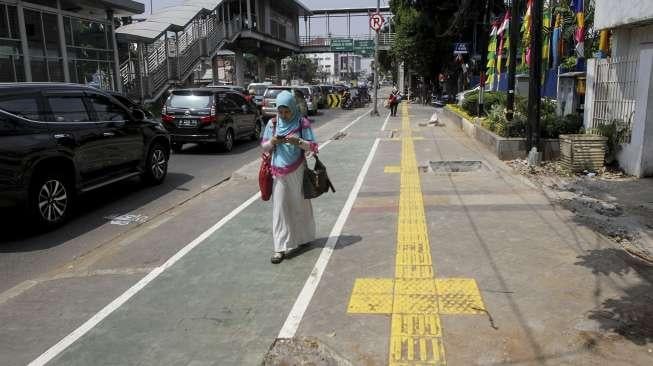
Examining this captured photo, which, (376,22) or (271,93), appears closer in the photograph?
(271,93)

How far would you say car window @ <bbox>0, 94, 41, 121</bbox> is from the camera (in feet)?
22.6

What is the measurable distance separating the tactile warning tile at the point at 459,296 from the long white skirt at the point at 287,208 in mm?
1611

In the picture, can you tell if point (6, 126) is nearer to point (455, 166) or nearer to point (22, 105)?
point (22, 105)

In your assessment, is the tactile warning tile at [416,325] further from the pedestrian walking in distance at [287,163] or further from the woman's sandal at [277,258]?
the pedestrian walking in distance at [287,163]

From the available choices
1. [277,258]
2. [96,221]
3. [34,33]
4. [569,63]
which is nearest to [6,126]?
[96,221]

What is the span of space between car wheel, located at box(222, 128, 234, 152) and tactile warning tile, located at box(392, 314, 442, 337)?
11431 millimetres

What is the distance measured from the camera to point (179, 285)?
5.11 m

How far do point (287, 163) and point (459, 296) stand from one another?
6.98 ft

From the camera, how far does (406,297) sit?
4.54m

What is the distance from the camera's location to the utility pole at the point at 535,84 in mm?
10797

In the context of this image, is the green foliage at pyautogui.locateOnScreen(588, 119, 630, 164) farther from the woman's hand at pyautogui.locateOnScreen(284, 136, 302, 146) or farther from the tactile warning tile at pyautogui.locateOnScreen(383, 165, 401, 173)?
the woman's hand at pyautogui.locateOnScreen(284, 136, 302, 146)

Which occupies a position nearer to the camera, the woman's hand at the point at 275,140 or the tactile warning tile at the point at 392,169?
the woman's hand at the point at 275,140

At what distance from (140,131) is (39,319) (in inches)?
223

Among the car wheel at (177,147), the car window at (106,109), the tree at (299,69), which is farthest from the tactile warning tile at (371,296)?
the tree at (299,69)
